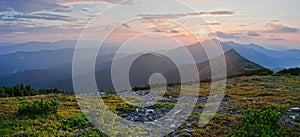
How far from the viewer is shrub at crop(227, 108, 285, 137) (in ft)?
32.7

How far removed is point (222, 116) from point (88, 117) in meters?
6.95

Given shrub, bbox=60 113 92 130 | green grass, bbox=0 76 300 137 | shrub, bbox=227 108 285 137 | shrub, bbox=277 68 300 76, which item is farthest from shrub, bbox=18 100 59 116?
shrub, bbox=277 68 300 76

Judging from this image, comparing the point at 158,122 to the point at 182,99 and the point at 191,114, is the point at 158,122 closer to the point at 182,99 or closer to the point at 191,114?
the point at 191,114

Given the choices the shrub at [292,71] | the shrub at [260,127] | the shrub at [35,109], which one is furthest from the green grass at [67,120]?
the shrub at [292,71]

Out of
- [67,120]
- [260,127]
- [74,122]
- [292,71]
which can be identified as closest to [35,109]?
[67,120]

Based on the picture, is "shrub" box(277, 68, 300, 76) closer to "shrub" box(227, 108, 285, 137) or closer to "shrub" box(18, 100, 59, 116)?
"shrub" box(227, 108, 285, 137)

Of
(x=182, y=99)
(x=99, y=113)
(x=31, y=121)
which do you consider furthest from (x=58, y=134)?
(x=182, y=99)

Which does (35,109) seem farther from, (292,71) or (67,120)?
(292,71)

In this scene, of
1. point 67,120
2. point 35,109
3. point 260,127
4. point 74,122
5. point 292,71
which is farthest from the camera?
point 292,71

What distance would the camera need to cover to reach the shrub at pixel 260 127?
32.7 feet

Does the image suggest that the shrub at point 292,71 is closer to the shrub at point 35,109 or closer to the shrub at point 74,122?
the shrub at point 74,122

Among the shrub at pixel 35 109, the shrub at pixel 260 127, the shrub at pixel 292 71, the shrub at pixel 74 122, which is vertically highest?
the shrub at pixel 260 127

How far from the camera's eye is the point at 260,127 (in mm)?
10188

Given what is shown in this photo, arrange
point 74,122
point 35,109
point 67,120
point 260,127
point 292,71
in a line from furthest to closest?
1. point 292,71
2. point 35,109
3. point 67,120
4. point 74,122
5. point 260,127
